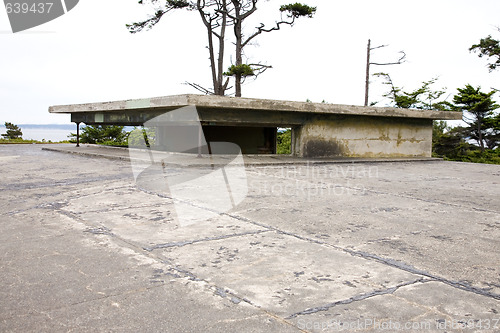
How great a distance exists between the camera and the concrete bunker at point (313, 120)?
10258 millimetres

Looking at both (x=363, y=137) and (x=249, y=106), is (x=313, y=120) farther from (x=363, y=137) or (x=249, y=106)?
(x=249, y=106)

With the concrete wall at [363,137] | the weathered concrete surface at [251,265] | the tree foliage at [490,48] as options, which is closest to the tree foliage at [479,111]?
the tree foliage at [490,48]

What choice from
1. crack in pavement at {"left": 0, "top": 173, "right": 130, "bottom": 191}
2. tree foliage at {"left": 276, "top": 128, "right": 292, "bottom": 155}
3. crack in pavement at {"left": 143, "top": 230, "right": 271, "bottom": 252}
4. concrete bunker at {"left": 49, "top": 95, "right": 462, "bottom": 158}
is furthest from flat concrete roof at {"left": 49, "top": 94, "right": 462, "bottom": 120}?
tree foliage at {"left": 276, "top": 128, "right": 292, "bottom": 155}

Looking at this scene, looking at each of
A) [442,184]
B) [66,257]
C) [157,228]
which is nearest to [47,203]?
[157,228]

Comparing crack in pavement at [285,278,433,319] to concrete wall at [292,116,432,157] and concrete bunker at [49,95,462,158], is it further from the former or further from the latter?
concrete wall at [292,116,432,157]

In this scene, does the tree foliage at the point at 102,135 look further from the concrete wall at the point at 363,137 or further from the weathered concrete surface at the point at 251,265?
the weathered concrete surface at the point at 251,265

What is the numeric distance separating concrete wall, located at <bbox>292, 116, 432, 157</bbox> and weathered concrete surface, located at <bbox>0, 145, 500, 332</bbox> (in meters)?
6.72

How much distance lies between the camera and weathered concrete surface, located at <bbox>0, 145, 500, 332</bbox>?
206 cm

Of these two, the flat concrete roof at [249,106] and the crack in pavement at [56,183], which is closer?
the crack in pavement at [56,183]

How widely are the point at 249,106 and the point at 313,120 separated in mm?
2475

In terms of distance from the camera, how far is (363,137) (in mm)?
12766

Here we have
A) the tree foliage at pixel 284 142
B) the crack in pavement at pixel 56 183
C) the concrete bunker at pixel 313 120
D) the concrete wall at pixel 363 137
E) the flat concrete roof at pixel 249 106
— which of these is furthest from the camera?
the tree foliage at pixel 284 142

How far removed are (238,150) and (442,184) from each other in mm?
9825

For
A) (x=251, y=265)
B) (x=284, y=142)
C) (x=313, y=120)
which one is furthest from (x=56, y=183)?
(x=284, y=142)
